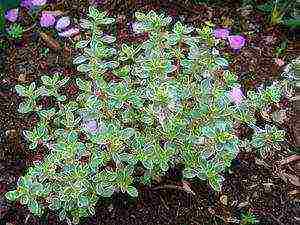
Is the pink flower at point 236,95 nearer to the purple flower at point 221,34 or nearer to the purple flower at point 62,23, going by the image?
the purple flower at point 221,34

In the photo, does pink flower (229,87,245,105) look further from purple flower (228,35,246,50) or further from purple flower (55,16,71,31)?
purple flower (55,16,71,31)

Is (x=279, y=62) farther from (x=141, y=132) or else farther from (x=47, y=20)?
(x=47, y=20)

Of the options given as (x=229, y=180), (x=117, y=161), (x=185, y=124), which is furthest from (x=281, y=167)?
(x=117, y=161)

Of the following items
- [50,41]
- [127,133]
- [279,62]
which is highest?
[127,133]

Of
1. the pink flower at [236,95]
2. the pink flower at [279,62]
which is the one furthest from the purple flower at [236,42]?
the pink flower at [236,95]

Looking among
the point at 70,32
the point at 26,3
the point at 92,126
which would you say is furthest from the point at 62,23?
the point at 92,126

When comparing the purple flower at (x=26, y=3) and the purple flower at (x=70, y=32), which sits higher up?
the purple flower at (x=26, y=3)

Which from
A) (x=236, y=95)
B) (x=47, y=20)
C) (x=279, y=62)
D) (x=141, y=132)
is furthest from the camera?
(x=47, y=20)

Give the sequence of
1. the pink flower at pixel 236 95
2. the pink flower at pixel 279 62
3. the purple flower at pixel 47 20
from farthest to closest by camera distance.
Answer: the purple flower at pixel 47 20 → the pink flower at pixel 279 62 → the pink flower at pixel 236 95

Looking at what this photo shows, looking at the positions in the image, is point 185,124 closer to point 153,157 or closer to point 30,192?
point 153,157

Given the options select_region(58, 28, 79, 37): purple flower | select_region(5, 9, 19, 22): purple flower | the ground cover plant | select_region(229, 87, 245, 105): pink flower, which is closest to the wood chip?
select_region(58, 28, 79, 37): purple flower
